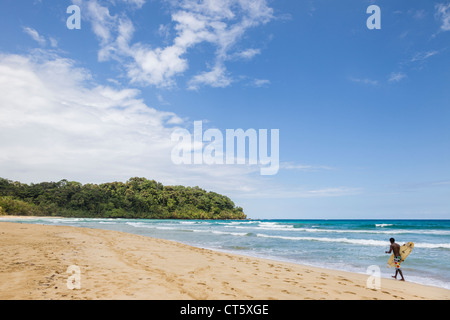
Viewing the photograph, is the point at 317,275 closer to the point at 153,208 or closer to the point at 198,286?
the point at 198,286

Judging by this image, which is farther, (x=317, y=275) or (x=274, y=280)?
(x=317, y=275)

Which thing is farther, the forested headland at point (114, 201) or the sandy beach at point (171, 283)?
the forested headland at point (114, 201)

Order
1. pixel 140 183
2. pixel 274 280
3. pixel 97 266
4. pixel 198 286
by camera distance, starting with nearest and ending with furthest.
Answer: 1. pixel 198 286
2. pixel 274 280
3. pixel 97 266
4. pixel 140 183

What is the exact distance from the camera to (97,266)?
8.13 m

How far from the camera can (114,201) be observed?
9550cm

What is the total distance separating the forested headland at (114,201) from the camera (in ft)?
259

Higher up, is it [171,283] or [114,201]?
[171,283]

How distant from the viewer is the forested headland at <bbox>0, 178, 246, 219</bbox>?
7900 centimetres

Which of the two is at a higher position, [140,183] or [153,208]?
[140,183]

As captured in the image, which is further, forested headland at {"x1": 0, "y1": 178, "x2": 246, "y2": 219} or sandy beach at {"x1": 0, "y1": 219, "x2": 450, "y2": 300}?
forested headland at {"x1": 0, "y1": 178, "x2": 246, "y2": 219}

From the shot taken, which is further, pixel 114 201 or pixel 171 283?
pixel 114 201
